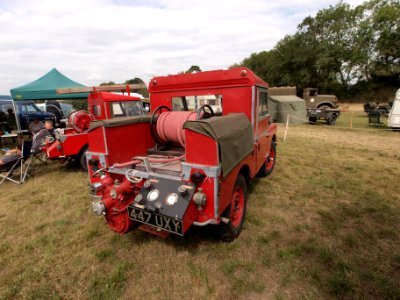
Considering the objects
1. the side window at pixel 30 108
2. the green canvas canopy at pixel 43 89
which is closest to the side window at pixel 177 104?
the green canvas canopy at pixel 43 89

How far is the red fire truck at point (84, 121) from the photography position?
5469 mm

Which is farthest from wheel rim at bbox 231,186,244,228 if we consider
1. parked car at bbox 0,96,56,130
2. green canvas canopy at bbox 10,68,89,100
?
parked car at bbox 0,96,56,130

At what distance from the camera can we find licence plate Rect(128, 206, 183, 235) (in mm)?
2155

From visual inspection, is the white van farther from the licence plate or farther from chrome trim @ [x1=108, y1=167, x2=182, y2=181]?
the licence plate

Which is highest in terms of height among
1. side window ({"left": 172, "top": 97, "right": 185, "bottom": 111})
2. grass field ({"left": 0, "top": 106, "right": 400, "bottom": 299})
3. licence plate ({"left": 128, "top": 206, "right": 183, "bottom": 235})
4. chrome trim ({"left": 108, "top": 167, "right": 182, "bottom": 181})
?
side window ({"left": 172, "top": 97, "right": 185, "bottom": 111})

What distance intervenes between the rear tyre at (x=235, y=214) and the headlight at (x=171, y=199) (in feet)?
2.59

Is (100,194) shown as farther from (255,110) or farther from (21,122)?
(21,122)

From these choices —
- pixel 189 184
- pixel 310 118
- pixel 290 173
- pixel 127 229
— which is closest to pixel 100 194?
pixel 127 229

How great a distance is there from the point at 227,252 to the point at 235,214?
553 mm

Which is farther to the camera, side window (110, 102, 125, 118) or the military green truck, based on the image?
the military green truck

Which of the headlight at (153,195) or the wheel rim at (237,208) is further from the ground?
the headlight at (153,195)

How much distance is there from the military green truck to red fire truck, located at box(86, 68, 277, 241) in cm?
1259

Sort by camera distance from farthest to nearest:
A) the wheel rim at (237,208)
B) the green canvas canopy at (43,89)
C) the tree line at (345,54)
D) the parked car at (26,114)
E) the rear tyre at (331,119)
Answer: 1. the tree line at (345,54)
2. the rear tyre at (331,119)
3. the parked car at (26,114)
4. the green canvas canopy at (43,89)
5. the wheel rim at (237,208)

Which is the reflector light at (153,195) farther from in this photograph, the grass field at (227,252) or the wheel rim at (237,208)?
the wheel rim at (237,208)
